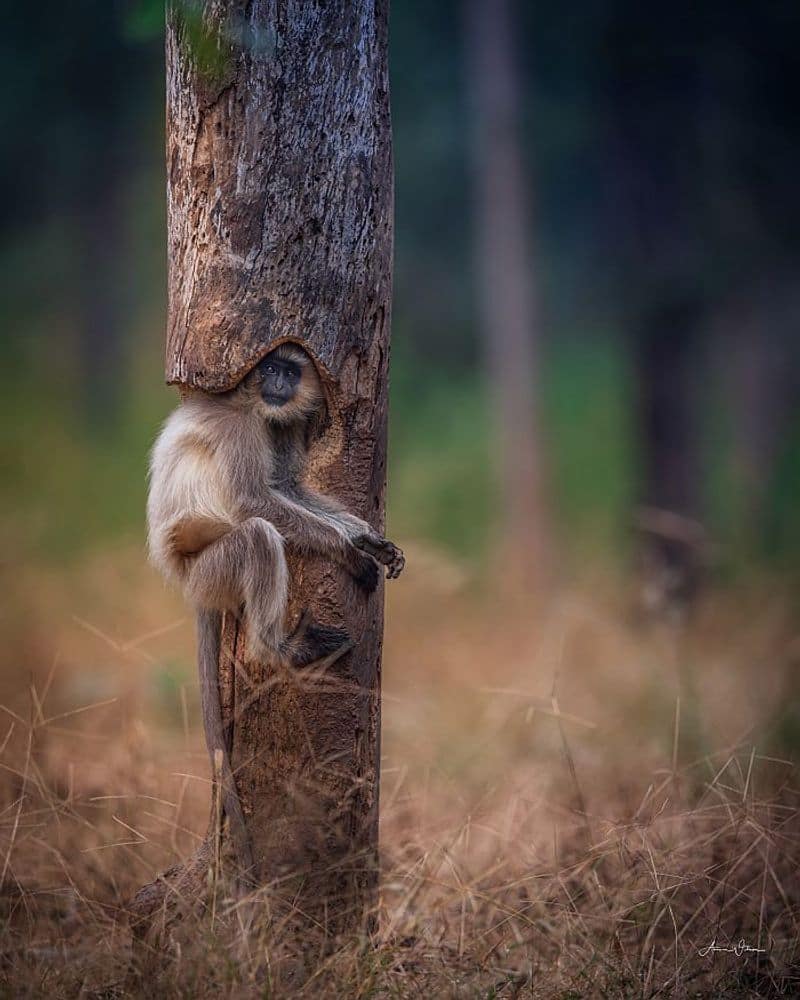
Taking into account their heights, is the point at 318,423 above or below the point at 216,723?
above

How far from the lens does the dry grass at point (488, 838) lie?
137 inches

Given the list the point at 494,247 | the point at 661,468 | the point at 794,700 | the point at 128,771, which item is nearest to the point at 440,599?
the point at 661,468

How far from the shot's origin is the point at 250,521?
365 cm

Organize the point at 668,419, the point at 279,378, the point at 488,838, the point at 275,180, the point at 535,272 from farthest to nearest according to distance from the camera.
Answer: the point at 535,272, the point at 668,419, the point at 488,838, the point at 279,378, the point at 275,180

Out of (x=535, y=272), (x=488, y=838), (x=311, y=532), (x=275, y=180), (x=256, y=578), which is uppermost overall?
(x=535, y=272)

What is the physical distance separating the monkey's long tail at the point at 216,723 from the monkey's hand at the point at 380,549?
0.60m

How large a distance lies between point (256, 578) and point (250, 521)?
21 centimetres

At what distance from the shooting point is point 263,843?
360 centimetres

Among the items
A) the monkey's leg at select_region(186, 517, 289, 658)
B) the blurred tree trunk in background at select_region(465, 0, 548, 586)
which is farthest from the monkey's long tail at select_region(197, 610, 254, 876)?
the blurred tree trunk in background at select_region(465, 0, 548, 586)

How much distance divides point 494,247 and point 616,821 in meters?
7.86

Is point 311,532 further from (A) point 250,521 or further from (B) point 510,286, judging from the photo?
(B) point 510,286

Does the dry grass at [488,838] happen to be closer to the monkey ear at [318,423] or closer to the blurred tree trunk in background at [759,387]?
the monkey ear at [318,423]
